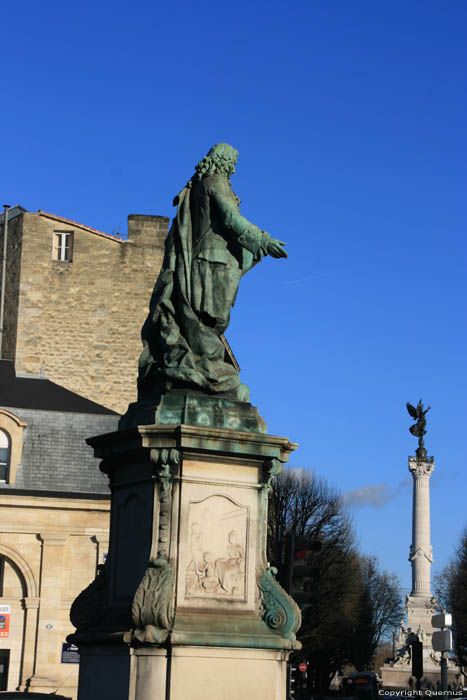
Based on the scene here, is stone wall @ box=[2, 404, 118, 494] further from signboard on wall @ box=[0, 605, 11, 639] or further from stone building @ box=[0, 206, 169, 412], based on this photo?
stone building @ box=[0, 206, 169, 412]

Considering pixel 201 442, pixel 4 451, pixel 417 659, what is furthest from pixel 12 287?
pixel 201 442

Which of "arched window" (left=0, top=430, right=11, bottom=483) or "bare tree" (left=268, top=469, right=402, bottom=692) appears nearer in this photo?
"arched window" (left=0, top=430, right=11, bottom=483)

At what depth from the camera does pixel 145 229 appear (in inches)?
1869

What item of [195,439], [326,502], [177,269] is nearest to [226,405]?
[195,439]

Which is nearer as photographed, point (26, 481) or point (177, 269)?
point (177, 269)

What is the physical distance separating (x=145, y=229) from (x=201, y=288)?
37.6m

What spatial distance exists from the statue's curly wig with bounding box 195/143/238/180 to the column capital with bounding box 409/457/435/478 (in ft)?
223

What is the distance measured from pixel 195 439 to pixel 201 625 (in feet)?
4.68

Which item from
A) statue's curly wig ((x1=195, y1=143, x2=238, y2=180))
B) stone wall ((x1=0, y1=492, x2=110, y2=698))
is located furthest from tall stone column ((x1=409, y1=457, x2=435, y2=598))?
statue's curly wig ((x1=195, y1=143, x2=238, y2=180))

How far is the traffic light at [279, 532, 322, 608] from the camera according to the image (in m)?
12.7

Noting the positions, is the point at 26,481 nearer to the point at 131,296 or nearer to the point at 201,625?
the point at 131,296

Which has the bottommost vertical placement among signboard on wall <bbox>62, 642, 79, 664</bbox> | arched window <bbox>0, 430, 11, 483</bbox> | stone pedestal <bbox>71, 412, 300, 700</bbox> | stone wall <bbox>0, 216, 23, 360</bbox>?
signboard on wall <bbox>62, 642, 79, 664</bbox>

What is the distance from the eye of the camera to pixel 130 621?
360 inches

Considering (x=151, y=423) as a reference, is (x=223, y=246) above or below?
above
